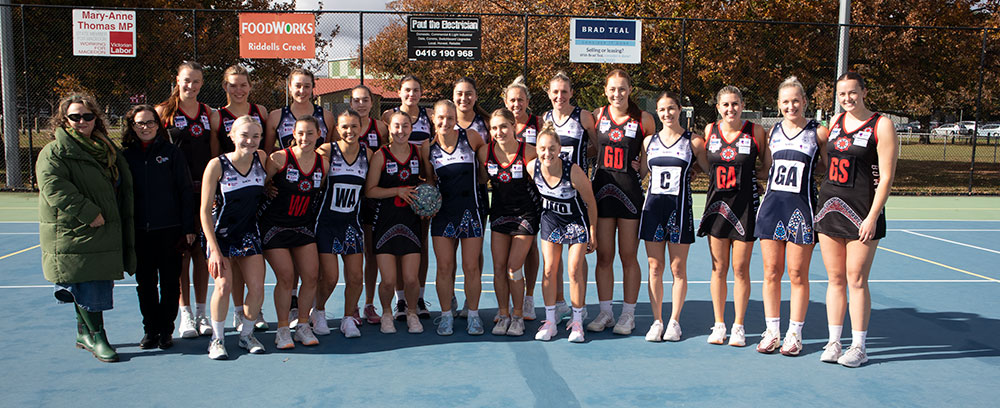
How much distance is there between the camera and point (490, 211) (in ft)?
16.5

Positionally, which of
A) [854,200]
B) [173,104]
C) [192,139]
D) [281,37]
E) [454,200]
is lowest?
[454,200]

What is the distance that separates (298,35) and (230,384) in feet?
29.6

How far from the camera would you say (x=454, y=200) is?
4.89 metres

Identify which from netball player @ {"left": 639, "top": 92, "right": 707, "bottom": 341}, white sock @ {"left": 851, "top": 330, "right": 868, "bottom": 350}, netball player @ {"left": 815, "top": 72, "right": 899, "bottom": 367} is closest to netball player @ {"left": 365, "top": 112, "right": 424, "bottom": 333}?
netball player @ {"left": 639, "top": 92, "right": 707, "bottom": 341}

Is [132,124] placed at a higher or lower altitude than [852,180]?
higher

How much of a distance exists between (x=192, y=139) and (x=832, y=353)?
4.35 metres

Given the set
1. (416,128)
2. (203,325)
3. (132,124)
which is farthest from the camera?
(416,128)

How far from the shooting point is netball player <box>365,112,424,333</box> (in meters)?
4.83

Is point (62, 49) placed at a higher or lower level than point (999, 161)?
higher

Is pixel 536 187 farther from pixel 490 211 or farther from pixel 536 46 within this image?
pixel 536 46

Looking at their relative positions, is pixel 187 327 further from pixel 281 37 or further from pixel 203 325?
pixel 281 37

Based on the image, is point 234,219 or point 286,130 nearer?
point 234,219

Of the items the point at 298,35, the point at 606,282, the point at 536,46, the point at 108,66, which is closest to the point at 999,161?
the point at 536,46

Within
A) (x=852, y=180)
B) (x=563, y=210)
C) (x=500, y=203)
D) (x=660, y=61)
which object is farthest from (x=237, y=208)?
(x=660, y=61)
